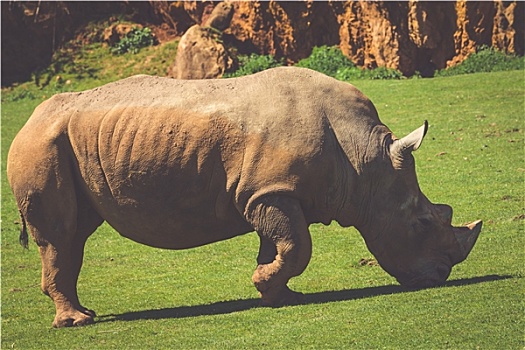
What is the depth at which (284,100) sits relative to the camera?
12.7 meters

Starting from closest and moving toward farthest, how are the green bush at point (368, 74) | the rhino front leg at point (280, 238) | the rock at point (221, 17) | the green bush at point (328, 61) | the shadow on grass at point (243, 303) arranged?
the rhino front leg at point (280, 238)
the shadow on grass at point (243, 303)
the green bush at point (368, 74)
the green bush at point (328, 61)
the rock at point (221, 17)

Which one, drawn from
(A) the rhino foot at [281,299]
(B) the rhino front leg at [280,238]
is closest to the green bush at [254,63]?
(A) the rhino foot at [281,299]

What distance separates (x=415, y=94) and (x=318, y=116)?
12.1 metres

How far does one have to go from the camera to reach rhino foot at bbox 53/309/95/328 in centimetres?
1322

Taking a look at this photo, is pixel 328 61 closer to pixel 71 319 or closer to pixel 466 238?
pixel 466 238

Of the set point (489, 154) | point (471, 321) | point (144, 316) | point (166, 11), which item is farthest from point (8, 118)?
point (471, 321)

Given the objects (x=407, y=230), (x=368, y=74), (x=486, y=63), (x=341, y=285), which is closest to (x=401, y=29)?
(x=368, y=74)

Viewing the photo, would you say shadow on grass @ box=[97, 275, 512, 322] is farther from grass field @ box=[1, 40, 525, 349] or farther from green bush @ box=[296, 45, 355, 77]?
green bush @ box=[296, 45, 355, 77]

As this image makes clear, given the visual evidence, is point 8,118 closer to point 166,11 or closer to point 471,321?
point 166,11

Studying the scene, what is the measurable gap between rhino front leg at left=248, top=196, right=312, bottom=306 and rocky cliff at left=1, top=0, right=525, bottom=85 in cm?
1501

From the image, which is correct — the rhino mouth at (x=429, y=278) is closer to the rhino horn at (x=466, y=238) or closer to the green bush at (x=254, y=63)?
the rhino horn at (x=466, y=238)

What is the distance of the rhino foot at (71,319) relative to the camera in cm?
1322

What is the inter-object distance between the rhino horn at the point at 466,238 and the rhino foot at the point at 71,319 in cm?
426

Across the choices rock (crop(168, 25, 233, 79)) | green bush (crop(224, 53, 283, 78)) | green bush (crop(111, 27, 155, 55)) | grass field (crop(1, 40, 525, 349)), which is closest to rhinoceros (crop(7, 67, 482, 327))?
grass field (crop(1, 40, 525, 349))
